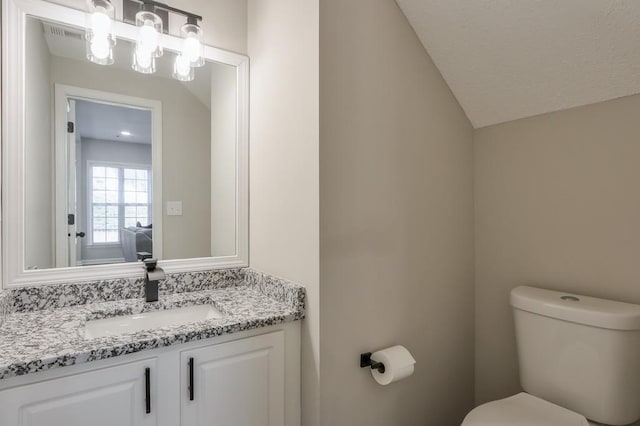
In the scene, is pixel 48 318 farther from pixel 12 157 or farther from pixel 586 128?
pixel 586 128

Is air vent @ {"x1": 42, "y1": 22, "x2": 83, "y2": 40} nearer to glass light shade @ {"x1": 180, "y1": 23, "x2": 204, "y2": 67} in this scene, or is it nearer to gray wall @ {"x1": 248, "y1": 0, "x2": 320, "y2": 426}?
glass light shade @ {"x1": 180, "y1": 23, "x2": 204, "y2": 67}

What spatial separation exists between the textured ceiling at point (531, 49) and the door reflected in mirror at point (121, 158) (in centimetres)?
100

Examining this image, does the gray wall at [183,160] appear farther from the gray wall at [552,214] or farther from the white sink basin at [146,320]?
the gray wall at [552,214]

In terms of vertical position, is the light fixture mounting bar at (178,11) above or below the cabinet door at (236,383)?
above

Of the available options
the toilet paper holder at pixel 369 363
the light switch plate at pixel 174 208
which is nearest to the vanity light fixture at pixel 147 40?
the light switch plate at pixel 174 208

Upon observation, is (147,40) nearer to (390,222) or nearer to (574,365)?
(390,222)

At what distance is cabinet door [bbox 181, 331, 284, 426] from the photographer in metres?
1.10

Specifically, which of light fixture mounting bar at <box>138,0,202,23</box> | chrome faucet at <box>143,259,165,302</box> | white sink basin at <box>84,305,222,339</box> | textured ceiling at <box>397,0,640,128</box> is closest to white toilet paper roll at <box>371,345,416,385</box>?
white sink basin at <box>84,305,222,339</box>

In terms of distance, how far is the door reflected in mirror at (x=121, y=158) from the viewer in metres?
1.31

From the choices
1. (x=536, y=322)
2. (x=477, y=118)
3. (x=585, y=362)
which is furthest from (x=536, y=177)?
(x=585, y=362)

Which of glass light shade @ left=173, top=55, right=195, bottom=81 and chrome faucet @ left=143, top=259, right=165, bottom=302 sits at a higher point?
glass light shade @ left=173, top=55, right=195, bottom=81

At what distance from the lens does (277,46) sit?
144 centimetres

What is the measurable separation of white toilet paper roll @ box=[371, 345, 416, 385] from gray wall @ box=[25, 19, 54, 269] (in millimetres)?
1307

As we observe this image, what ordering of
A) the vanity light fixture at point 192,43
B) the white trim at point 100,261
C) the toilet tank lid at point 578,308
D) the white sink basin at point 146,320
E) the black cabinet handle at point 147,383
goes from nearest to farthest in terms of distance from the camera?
the black cabinet handle at point 147,383 → the toilet tank lid at point 578,308 → the white sink basin at point 146,320 → the white trim at point 100,261 → the vanity light fixture at point 192,43
